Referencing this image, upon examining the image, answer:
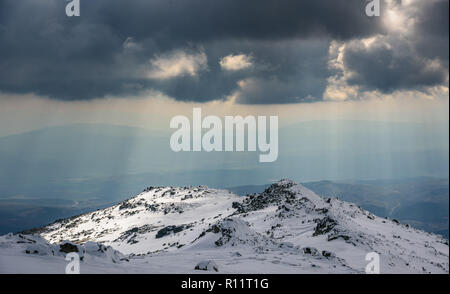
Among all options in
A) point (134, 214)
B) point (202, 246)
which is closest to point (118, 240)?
point (134, 214)

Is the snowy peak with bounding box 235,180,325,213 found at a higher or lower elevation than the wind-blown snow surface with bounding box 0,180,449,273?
higher

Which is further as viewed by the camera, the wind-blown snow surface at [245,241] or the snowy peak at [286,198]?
the snowy peak at [286,198]

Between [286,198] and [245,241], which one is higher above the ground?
[286,198]

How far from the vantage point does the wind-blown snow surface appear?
22094 millimetres

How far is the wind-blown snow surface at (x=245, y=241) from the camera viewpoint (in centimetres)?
2209

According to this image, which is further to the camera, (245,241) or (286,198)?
(286,198)

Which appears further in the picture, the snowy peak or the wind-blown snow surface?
the snowy peak

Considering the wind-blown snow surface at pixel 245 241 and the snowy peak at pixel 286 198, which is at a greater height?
the snowy peak at pixel 286 198

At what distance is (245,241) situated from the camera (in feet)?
122
